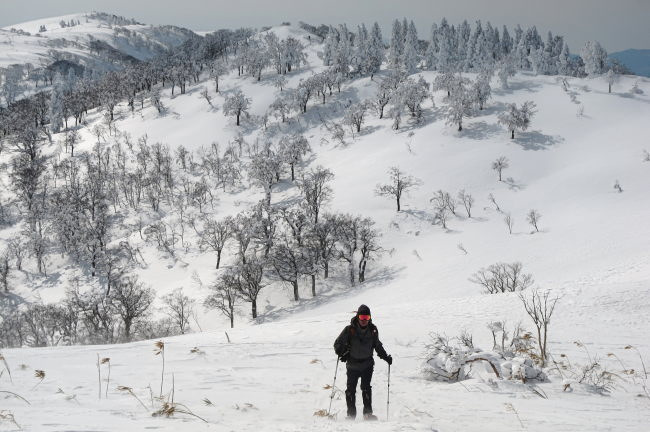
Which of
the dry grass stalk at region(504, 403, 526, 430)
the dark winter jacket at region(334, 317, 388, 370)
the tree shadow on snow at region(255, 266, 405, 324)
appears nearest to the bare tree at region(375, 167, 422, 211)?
the tree shadow on snow at region(255, 266, 405, 324)

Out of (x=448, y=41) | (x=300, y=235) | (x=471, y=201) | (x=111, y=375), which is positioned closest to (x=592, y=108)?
(x=471, y=201)

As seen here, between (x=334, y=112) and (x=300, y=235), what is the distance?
66434mm

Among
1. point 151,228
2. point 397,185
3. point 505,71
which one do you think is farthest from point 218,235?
point 505,71

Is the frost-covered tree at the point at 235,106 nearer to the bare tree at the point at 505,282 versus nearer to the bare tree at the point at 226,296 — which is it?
the bare tree at the point at 226,296

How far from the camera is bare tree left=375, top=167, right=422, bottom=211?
71200mm

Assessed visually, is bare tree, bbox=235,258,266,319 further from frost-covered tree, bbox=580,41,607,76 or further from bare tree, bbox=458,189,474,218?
frost-covered tree, bbox=580,41,607,76

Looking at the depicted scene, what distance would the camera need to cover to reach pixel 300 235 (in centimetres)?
6234

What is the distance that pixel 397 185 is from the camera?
72.8 meters

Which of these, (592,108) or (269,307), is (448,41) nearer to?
(592,108)

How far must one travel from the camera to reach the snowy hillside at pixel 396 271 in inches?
310

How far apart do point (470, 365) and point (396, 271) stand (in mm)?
45434

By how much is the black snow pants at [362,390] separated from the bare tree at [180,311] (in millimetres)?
41481

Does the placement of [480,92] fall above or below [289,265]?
above

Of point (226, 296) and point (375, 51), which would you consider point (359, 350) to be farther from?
point (375, 51)
